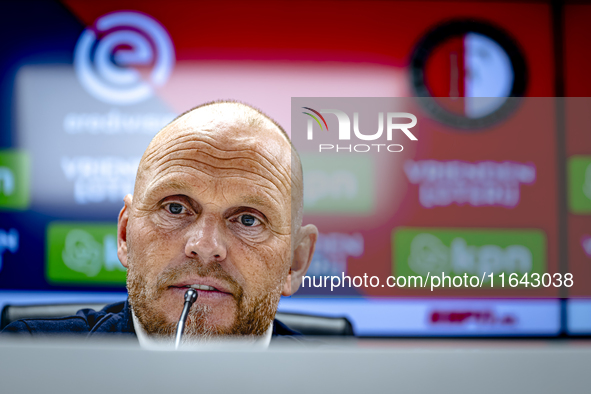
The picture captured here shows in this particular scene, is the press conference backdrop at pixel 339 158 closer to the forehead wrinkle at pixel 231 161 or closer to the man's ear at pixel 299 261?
the man's ear at pixel 299 261

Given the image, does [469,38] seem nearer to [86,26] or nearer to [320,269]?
[320,269]

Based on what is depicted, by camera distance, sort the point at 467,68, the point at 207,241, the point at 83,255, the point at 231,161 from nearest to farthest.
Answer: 1. the point at 207,241
2. the point at 231,161
3. the point at 83,255
4. the point at 467,68

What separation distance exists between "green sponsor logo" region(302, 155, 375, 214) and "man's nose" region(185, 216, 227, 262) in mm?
1190

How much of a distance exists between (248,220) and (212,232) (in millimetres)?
96

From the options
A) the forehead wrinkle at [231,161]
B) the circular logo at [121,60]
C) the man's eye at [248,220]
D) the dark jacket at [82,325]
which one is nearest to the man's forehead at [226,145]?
the forehead wrinkle at [231,161]

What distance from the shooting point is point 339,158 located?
2.11 metres

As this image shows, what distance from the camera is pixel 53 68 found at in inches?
83.9

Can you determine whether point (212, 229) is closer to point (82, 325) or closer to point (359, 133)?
point (82, 325)

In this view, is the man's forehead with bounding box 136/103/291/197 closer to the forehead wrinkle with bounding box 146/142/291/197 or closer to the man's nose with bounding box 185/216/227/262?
the forehead wrinkle with bounding box 146/142/291/197

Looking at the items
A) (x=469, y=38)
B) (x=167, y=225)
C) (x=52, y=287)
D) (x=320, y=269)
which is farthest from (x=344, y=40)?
(x=52, y=287)

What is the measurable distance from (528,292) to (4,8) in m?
2.88

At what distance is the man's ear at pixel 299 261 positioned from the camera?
1.08 metres

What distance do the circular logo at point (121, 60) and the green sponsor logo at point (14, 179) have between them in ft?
1.52

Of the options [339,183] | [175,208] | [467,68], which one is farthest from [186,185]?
[467,68]
